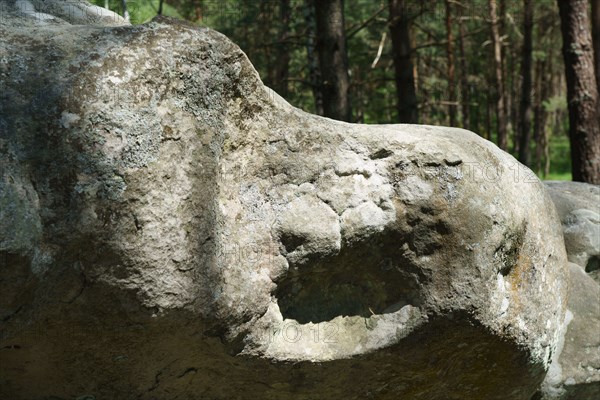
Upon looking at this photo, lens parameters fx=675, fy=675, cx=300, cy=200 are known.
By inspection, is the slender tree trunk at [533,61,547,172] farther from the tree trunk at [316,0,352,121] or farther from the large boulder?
the large boulder

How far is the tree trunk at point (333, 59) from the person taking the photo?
6.95m

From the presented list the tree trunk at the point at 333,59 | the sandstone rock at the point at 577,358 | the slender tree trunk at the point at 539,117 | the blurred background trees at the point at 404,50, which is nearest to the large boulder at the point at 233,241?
the sandstone rock at the point at 577,358

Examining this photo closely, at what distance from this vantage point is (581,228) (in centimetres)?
425

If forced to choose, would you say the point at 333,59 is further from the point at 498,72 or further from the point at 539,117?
the point at 539,117

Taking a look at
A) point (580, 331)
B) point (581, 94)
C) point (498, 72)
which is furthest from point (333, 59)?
point (498, 72)

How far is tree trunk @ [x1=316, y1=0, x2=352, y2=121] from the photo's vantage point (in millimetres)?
6953

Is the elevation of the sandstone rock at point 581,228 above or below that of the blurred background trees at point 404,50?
below

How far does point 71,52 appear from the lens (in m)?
2.38

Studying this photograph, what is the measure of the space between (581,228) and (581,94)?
3257mm

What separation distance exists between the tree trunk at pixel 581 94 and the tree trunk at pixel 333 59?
2345 mm

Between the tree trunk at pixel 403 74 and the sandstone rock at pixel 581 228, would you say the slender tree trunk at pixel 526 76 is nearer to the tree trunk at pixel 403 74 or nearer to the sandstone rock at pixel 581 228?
the tree trunk at pixel 403 74

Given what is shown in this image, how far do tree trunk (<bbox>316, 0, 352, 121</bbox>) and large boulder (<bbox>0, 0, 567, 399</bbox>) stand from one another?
380 centimetres

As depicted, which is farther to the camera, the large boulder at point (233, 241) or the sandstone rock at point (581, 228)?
the sandstone rock at point (581, 228)

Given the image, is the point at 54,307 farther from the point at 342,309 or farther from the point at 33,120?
the point at 342,309
